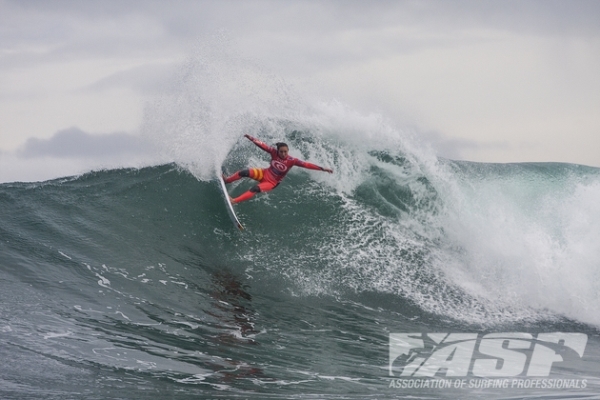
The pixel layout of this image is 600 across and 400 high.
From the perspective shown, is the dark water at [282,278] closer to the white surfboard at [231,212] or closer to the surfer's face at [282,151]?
the white surfboard at [231,212]

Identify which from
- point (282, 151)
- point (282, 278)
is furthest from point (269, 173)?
point (282, 278)

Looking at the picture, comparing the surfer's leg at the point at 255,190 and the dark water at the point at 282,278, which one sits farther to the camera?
the surfer's leg at the point at 255,190

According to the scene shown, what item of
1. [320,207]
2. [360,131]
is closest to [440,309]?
[320,207]

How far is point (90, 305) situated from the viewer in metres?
8.00

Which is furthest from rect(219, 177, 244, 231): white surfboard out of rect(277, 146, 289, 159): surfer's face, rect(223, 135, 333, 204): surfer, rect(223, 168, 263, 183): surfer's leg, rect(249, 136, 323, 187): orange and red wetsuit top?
rect(277, 146, 289, 159): surfer's face

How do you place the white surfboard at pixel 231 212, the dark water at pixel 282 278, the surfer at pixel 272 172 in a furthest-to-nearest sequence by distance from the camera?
the surfer at pixel 272 172, the white surfboard at pixel 231 212, the dark water at pixel 282 278

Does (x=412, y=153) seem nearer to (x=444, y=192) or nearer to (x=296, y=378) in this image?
(x=444, y=192)

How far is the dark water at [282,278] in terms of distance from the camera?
626cm

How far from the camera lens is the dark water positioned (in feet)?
20.5

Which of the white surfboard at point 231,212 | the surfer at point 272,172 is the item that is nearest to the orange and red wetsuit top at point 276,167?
the surfer at point 272,172

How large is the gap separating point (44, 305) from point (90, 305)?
21.7 inches

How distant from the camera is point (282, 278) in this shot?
9797 millimetres

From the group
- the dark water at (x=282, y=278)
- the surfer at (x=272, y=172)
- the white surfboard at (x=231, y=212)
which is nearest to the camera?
the dark water at (x=282, y=278)

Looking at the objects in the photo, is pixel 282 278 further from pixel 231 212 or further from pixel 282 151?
pixel 282 151
